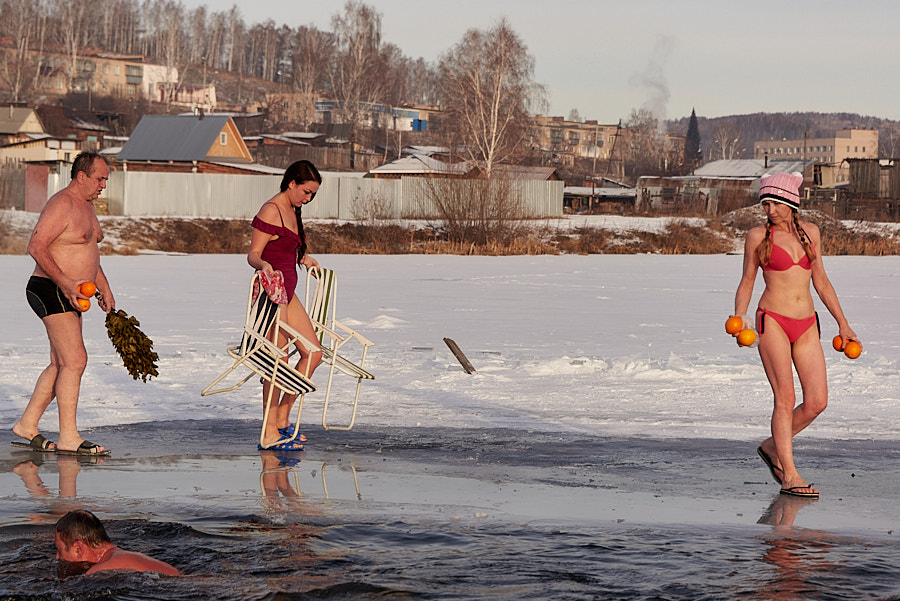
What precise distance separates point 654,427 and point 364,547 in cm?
389

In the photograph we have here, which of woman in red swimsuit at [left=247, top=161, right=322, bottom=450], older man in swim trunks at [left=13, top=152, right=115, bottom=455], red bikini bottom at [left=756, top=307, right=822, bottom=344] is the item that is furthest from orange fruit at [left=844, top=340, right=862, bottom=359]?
older man in swim trunks at [left=13, top=152, right=115, bottom=455]

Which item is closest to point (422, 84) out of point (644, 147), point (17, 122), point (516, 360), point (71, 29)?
point (644, 147)

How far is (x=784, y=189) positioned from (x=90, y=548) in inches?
160

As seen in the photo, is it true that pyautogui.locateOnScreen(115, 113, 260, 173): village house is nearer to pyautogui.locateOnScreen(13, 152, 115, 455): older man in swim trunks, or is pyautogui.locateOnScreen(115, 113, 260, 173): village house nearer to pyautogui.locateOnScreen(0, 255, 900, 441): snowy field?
pyautogui.locateOnScreen(0, 255, 900, 441): snowy field

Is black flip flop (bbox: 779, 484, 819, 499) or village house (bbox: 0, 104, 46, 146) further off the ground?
village house (bbox: 0, 104, 46, 146)

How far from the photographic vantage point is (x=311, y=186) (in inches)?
310

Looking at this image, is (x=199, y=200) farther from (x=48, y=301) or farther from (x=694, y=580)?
(x=694, y=580)

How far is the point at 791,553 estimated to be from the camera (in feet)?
17.4

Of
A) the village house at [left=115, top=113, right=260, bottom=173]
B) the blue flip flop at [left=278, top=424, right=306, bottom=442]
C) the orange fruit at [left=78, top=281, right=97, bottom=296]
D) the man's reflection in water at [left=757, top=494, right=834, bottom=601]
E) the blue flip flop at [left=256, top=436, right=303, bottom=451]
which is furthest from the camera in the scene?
the village house at [left=115, top=113, right=260, bottom=173]

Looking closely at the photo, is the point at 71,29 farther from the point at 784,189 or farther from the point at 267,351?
the point at 784,189

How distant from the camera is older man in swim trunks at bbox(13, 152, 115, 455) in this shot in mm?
7477

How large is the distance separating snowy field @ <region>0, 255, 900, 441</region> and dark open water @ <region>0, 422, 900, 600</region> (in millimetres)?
1112

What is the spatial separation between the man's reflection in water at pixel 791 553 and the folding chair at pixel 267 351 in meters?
2.95

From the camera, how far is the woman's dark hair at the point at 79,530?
16.0 ft
